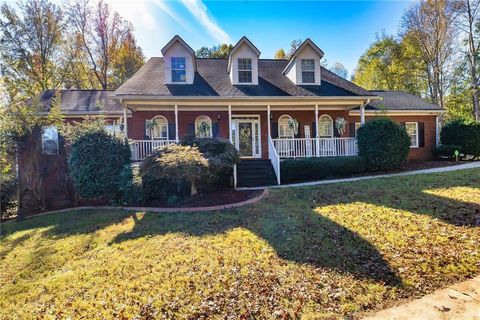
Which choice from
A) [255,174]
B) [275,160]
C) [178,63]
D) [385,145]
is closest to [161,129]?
[178,63]

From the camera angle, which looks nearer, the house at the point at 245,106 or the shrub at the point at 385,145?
the shrub at the point at 385,145

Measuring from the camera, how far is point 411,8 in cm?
2434

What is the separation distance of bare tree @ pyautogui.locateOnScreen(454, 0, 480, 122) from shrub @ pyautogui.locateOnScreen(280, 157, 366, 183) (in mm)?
17688

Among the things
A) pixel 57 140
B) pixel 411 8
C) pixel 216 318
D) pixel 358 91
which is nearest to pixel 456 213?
pixel 216 318

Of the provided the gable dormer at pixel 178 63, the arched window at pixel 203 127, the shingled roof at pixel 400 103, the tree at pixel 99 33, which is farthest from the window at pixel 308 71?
the tree at pixel 99 33

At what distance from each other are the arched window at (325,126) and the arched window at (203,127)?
594 cm

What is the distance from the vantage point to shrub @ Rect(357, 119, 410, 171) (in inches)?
452

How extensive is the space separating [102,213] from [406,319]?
8.15m

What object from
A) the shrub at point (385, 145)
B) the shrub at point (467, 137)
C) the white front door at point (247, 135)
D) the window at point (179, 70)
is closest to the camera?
the shrub at point (385, 145)

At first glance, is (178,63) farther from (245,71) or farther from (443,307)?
(443,307)

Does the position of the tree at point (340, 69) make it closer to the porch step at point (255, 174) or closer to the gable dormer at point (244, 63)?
the gable dormer at point (244, 63)

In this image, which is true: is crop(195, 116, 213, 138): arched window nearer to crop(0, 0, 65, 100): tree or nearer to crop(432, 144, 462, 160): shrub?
crop(432, 144, 462, 160): shrub

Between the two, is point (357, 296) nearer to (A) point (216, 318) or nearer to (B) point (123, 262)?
(A) point (216, 318)

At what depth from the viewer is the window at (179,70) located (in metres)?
13.3
